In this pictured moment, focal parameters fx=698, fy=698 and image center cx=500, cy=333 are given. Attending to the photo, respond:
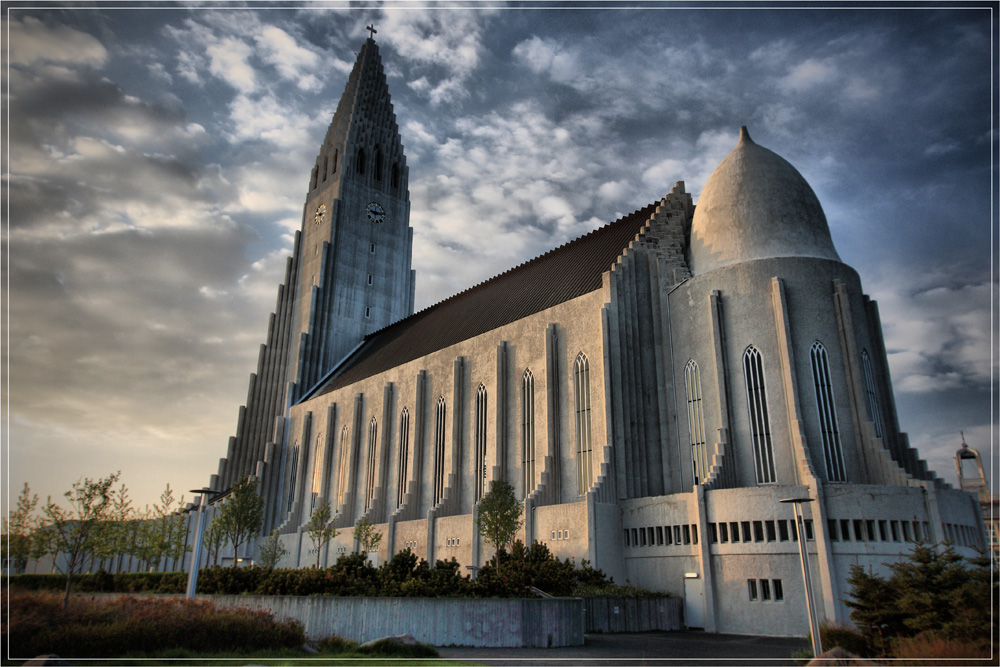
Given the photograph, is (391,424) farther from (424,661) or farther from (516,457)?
(424,661)

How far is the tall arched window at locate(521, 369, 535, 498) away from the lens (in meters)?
38.8

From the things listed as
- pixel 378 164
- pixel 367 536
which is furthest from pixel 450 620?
pixel 378 164

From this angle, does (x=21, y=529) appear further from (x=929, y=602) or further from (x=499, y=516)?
(x=929, y=602)

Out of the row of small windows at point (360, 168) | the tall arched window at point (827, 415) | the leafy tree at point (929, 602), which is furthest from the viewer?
the row of small windows at point (360, 168)

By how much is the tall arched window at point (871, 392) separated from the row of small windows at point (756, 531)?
8117 millimetres

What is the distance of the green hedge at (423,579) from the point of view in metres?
23.7

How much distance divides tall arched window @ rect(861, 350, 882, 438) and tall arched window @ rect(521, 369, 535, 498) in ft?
56.0

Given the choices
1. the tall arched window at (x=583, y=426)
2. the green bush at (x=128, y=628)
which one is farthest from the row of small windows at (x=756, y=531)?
the green bush at (x=128, y=628)

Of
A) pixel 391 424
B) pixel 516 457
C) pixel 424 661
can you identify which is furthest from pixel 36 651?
pixel 391 424

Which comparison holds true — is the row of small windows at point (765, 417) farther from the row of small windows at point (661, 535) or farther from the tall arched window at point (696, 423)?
the row of small windows at point (661, 535)

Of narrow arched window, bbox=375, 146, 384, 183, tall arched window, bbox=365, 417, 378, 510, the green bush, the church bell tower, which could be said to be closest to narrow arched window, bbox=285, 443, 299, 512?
the church bell tower

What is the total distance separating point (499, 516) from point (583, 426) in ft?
23.1

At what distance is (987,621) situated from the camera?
14555 millimetres

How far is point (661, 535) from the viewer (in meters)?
31.2
